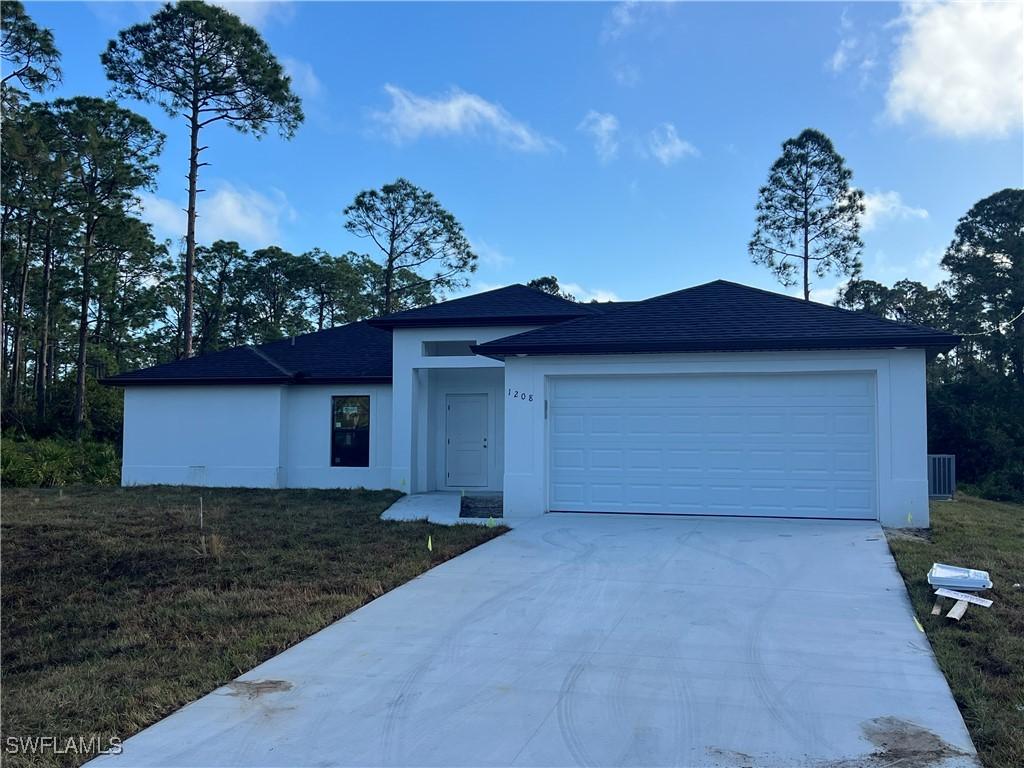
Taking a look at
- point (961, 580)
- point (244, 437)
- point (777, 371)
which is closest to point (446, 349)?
point (244, 437)

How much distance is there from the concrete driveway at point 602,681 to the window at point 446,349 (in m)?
7.88

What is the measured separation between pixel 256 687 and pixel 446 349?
37.1 feet

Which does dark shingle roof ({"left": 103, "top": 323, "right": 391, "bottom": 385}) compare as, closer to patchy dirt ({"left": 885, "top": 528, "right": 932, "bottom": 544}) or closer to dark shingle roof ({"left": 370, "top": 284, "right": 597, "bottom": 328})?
dark shingle roof ({"left": 370, "top": 284, "right": 597, "bottom": 328})

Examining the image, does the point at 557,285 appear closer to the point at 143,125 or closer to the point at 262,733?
the point at 143,125

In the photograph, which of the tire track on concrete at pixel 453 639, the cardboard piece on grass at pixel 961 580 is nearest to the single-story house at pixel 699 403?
the tire track on concrete at pixel 453 639

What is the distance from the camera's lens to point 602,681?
4.89 metres

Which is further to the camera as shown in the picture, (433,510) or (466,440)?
(466,440)

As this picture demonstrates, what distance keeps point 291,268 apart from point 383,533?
29964 mm

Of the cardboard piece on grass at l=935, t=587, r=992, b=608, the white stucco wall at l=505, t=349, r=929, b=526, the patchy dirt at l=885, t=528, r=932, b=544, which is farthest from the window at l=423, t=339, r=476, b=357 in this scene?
the cardboard piece on grass at l=935, t=587, r=992, b=608

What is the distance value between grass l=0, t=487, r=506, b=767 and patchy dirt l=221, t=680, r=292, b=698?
0.54 feet

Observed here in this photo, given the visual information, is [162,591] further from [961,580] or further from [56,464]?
[56,464]

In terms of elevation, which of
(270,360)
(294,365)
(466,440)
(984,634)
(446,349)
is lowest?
(984,634)

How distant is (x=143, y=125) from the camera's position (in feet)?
91.8

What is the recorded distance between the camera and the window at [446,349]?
15.4 m
